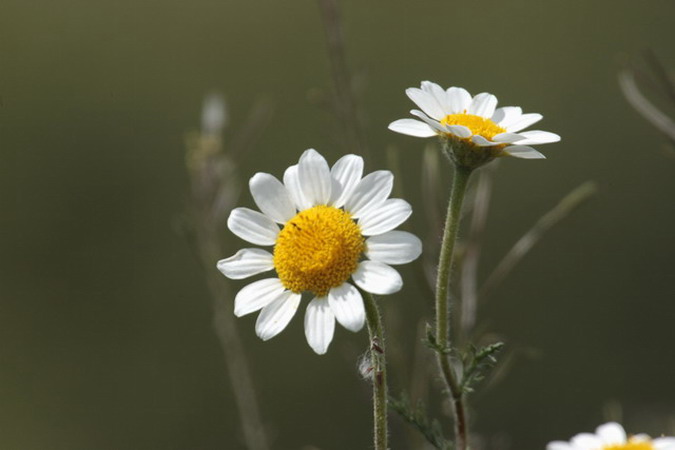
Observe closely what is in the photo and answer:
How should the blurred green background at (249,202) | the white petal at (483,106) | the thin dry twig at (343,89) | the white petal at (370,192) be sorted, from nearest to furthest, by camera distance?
the white petal at (370,192), the white petal at (483,106), the thin dry twig at (343,89), the blurred green background at (249,202)

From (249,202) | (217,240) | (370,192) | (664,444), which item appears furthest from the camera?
(249,202)

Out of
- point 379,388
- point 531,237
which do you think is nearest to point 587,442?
point 379,388

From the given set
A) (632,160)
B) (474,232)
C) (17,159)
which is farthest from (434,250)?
(17,159)

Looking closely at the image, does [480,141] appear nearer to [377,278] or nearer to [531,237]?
[377,278]

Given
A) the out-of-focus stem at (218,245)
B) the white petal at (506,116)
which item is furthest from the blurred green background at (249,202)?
the white petal at (506,116)

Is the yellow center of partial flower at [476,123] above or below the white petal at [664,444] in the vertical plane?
above

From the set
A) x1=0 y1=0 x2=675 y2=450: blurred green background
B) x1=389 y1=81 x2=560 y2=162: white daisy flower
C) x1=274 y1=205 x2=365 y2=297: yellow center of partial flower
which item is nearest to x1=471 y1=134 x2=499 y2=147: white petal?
x1=389 y1=81 x2=560 y2=162: white daisy flower

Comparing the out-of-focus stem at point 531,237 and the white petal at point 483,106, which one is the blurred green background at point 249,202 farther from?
the white petal at point 483,106
